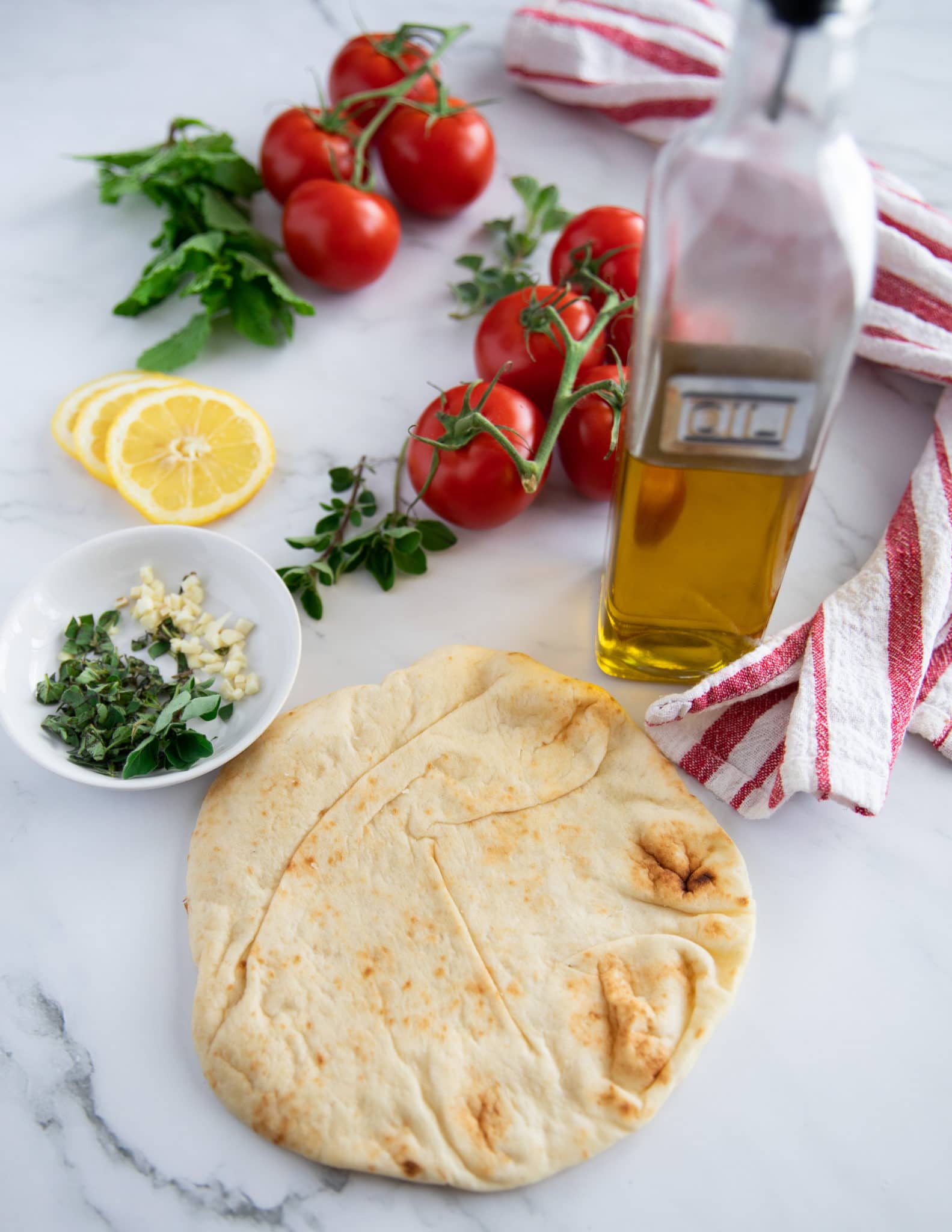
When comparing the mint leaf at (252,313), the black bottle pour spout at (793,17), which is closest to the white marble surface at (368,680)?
the mint leaf at (252,313)

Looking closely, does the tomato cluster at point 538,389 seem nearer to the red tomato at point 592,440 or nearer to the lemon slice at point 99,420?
the red tomato at point 592,440

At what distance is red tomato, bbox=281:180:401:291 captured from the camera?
167 centimetres

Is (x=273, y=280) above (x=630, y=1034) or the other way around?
above

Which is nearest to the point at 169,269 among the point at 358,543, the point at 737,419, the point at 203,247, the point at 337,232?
the point at 203,247

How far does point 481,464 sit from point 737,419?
1.51 ft

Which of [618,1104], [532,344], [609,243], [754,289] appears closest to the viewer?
[754,289]

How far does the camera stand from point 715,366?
953mm

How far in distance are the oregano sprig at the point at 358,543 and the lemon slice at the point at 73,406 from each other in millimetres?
393

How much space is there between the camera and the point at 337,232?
1664mm

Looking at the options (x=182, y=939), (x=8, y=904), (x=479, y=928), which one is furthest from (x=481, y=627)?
(x=8, y=904)

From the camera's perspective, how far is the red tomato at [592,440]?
1422 millimetres

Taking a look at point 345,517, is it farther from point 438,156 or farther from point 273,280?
point 438,156

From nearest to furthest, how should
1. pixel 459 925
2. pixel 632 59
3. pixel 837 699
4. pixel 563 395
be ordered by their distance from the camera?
pixel 459 925 < pixel 837 699 < pixel 563 395 < pixel 632 59

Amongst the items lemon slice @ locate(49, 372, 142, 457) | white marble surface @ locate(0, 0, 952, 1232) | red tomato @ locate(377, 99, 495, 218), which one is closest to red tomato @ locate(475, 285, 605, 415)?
white marble surface @ locate(0, 0, 952, 1232)
